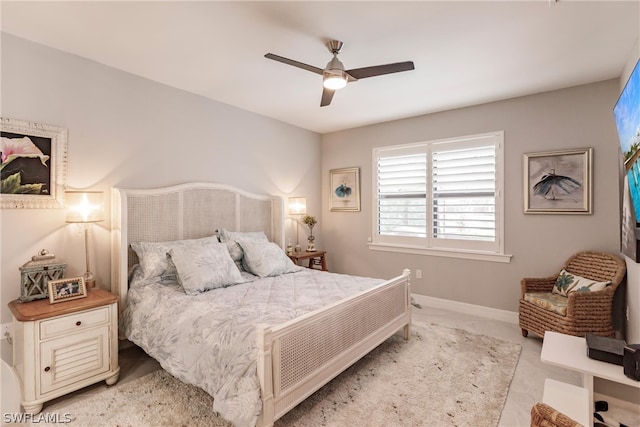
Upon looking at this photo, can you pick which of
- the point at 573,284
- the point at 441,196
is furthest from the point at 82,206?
the point at 573,284

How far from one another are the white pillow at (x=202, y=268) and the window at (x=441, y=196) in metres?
2.60

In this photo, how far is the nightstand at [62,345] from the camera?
82.7 inches

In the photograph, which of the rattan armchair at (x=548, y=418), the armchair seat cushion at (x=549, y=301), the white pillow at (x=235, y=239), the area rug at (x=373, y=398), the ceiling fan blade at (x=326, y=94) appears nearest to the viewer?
the rattan armchair at (x=548, y=418)

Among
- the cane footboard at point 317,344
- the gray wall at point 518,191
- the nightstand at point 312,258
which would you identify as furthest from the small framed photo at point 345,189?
the cane footboard at point 317,344

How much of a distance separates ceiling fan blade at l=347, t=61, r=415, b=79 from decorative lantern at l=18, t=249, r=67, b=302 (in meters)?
2.77

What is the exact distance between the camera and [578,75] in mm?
3131

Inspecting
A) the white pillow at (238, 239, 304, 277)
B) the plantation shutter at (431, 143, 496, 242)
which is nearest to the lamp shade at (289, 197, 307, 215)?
the white pillow at (238, 239, 304, 277)

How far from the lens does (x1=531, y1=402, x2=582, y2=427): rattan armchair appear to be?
0.86 metres

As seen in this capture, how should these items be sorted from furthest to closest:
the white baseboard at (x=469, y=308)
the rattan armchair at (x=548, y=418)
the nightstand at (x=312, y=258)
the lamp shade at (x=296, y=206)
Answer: the lamp shade at (x=296, y=206)
the nightstand at (x=312, y=258)
the white baseboard at (x=469, y=308)
the rattan armchair at (x=548, y=418)

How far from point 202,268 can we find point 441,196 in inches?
125

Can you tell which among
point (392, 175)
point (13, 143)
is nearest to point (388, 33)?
point (392, 175)

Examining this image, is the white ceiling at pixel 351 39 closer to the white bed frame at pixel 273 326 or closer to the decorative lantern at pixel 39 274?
the white bed frame at pixel 273 326

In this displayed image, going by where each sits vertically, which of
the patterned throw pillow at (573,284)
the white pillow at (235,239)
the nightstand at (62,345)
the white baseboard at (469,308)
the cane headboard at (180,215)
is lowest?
the white baseboard at (469,308)

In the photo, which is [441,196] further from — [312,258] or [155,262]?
[155,262]
